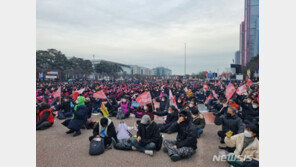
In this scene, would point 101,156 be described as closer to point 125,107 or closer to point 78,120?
point 78,120

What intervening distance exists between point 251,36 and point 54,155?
3335 inches

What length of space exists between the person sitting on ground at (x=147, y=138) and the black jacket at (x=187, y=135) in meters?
0.60

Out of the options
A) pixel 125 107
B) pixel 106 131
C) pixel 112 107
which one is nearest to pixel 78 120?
pixel 106 131

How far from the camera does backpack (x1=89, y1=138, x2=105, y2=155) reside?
206 inches

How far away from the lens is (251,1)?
71.6 metres

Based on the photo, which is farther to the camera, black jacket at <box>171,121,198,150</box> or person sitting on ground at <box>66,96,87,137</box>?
person sitting on ground at <box>66,96,87,137</box>

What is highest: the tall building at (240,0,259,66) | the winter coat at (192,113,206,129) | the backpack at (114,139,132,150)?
the tall building at (240,0,259,66)

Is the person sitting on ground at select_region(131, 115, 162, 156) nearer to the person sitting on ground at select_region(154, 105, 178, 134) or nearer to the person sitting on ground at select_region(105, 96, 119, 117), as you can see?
the person sitting on ground at select_region(154, 105, 178, 134)

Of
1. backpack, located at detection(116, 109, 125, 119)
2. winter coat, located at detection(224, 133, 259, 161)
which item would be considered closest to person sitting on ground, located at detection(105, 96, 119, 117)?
backpack, located at detection(116, 109, 125, 119)

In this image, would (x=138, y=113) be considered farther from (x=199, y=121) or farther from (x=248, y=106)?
(x=248, y=106)

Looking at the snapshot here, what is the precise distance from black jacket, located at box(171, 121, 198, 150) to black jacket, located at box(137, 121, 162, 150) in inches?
22.0

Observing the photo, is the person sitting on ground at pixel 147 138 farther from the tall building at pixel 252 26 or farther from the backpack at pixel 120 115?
the tall building at pixel 252 26

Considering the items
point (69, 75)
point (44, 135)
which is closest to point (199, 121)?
point (44, 135)

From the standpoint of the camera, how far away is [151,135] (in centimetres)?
546
